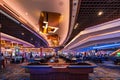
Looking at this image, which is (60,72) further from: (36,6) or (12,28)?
(12,28)

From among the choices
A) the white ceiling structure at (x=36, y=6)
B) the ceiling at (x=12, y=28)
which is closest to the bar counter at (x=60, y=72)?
the white ceiling structure at (x=36, y=6)

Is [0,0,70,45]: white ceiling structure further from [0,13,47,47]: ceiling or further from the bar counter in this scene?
the bar counter

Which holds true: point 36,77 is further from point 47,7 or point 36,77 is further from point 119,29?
point 119,29

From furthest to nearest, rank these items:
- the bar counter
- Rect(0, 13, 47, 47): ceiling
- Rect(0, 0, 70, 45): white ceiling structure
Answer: Rect(0, 13, 47, 47): ceiling
Rect(0, 0, 70, 45): white ceiling structure
the bar counter

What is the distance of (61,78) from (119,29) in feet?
31.9

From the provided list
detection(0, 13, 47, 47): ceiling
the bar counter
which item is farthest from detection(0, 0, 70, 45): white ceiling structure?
the bar counter

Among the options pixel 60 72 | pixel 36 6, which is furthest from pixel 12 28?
pixel 60 72

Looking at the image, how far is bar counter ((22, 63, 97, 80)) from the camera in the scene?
253 inches

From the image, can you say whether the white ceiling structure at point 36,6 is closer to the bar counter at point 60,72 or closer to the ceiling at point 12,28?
the ceiling at point 12,28

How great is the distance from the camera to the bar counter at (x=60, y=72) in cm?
643

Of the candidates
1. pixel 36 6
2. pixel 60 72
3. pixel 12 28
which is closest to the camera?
pixel 60 72

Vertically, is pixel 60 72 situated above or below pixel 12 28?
below

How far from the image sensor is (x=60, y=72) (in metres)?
6.69

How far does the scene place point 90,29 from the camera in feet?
55.5
